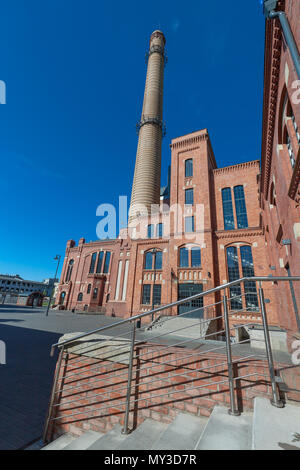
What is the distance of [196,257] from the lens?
760 inches

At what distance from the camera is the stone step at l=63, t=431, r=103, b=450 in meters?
3.02

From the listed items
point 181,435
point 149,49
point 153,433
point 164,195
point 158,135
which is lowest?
point 153,433

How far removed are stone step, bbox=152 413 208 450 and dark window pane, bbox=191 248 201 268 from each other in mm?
16534

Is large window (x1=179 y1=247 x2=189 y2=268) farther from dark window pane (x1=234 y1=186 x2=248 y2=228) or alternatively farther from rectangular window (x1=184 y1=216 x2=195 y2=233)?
dark window pane (x1=234 y1=186 x2=248 y2=228)

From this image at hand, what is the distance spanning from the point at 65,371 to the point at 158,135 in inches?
1483

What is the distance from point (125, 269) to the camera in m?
28.1

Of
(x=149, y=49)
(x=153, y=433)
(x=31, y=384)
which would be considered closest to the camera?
(x=153, y=433)

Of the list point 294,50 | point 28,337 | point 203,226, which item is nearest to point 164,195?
point 203,226

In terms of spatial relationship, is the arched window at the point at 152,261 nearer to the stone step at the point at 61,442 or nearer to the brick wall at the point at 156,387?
the brick wall at the point at 156,387

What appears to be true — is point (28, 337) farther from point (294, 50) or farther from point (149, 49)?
point (149, 49)

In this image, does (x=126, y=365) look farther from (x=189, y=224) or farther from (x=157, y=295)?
(x=189, y=224)
